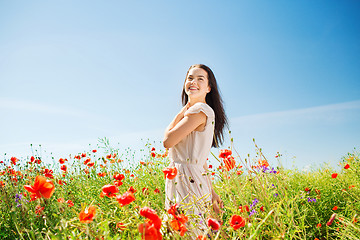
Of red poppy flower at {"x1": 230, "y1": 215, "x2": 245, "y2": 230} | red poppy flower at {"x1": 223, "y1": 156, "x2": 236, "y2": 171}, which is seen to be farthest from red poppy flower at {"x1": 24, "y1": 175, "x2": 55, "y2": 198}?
red poppy flower at {"x1": 223, "y1": 156, "x2": 236, "y2": 171}

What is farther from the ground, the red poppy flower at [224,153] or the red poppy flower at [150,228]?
the red poppy flower at [224,153]

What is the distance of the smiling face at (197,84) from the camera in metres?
2.71

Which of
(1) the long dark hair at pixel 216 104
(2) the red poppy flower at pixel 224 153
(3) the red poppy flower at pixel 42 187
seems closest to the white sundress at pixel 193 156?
(2) the red poppy flower at pixel 224 153

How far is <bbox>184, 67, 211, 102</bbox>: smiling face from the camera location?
106 inches

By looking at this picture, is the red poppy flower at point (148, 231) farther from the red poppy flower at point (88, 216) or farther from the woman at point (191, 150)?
the woman at point (191, 150)

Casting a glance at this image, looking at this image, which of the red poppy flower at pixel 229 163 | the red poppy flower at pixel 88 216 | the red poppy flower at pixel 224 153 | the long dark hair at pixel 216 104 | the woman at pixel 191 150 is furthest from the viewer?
the long dark hair at pixel 216 104

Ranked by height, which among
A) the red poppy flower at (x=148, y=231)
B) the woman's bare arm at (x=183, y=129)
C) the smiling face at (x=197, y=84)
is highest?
the smiling face at (x=197, y=84)

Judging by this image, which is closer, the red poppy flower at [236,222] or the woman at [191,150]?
the red poppy flower at [236,222]

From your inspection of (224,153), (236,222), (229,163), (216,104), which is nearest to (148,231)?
(236,222)

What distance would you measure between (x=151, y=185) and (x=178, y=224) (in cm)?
251

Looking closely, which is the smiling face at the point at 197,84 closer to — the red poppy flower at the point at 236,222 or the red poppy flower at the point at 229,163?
the red poppy flower at the point at 229,163

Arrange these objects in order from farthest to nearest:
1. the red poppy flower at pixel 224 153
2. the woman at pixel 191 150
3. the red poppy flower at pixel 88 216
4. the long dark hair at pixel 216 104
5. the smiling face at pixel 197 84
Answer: the long dark hair at pixel 216 104 → the smiling face at pixel 197 84 → the woman at pixel 191 150 → the red poppy flower at pixel 224 153 → the red poppy flower at pixel 88 216

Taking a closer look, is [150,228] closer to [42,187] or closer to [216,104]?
[42,187]

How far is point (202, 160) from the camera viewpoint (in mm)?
2357
